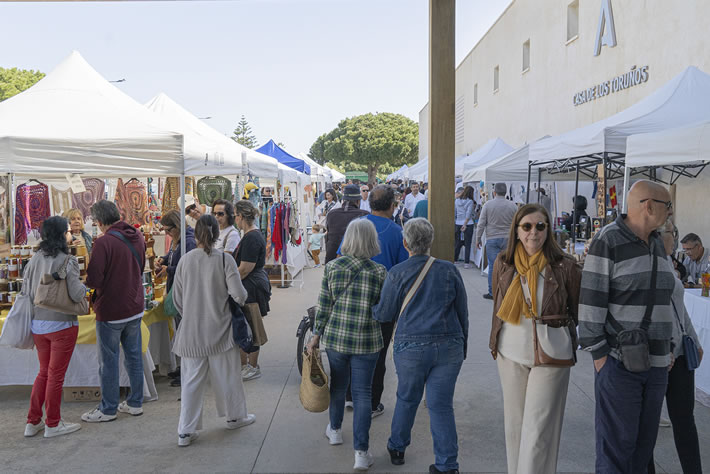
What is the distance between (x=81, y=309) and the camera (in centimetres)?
414

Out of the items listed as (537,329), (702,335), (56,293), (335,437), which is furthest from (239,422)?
(702,335)

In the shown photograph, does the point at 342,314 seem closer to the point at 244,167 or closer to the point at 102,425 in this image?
the point at 102,425

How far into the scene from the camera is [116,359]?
175 inches

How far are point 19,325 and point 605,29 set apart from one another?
42.0 ft

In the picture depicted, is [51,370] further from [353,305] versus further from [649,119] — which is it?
[649,119]

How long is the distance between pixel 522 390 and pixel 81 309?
119 inches

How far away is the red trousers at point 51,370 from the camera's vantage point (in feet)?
13.6

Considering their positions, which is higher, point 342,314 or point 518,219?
point 518,219

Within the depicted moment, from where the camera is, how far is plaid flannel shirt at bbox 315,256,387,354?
360cm

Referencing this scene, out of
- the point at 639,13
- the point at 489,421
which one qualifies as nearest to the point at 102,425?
the point at 489,421

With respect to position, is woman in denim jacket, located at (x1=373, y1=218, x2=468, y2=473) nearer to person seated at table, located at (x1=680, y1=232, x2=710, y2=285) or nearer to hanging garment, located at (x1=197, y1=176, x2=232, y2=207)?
person seated at table, located at (x1=680, y1=232, x2=710, y2=285)

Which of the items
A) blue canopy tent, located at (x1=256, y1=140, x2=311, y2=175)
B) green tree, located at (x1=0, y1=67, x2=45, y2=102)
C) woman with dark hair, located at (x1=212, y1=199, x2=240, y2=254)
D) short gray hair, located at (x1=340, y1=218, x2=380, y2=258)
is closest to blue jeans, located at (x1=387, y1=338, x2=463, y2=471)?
short gray hair, located at (x1=340, y1=218, x2=380, y2=258)

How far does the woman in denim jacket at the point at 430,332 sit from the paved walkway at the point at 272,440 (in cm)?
50

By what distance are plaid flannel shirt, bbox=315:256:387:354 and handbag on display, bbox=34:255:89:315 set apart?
188 centimetres
